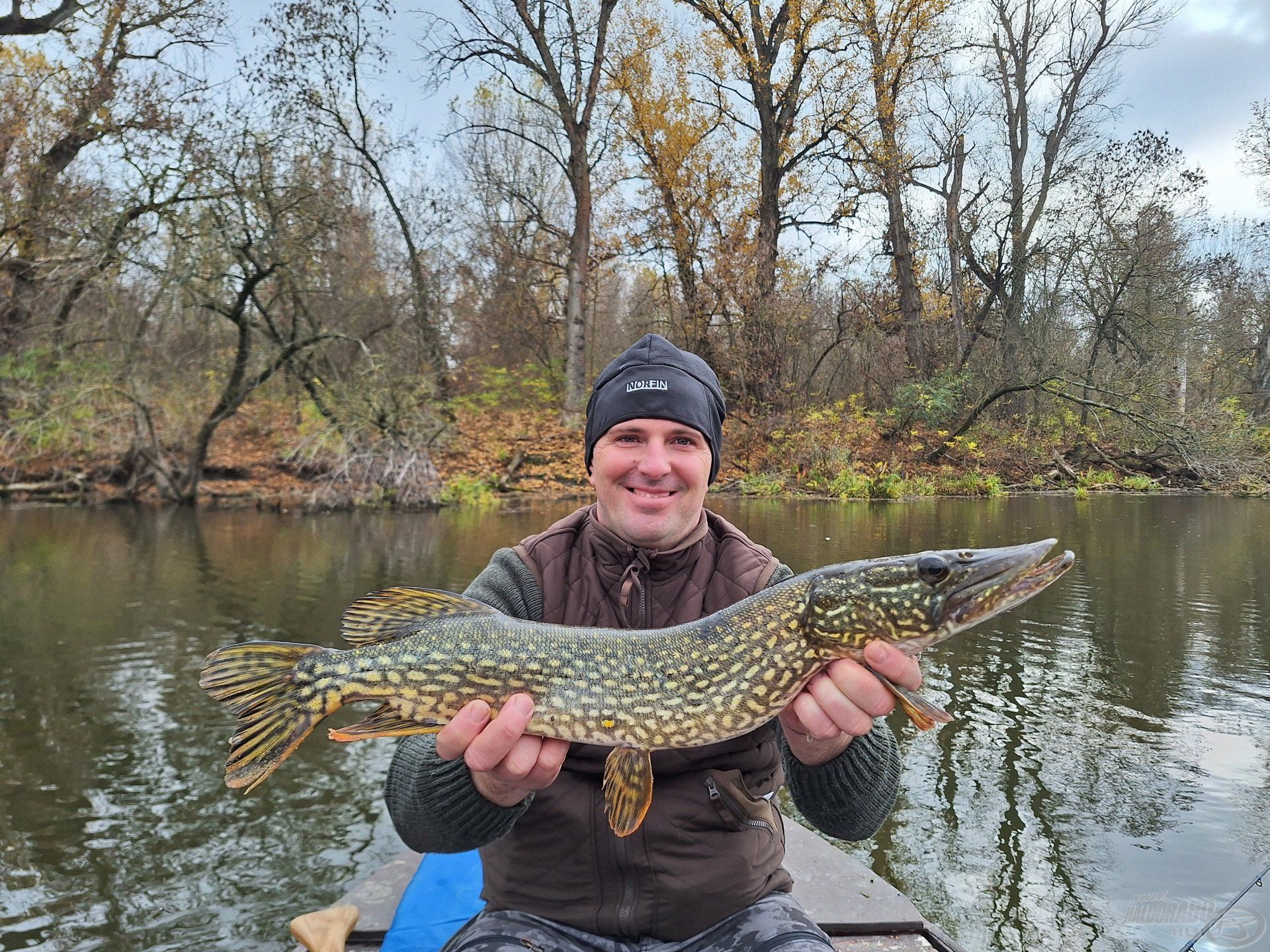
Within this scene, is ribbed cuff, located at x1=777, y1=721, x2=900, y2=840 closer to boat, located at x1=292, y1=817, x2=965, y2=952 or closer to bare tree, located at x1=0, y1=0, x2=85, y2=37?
boat, located at x1=292, y1=817, x2=965, y2=952

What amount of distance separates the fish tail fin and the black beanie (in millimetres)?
987

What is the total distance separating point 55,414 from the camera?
11617mm

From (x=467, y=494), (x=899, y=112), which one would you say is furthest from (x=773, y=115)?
(x=467, y=494)

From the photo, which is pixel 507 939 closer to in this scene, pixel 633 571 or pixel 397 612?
pixel 397 612

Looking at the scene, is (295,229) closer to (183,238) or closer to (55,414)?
(183,238)

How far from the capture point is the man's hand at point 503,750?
5.54 ft

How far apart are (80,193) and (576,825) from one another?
1581 cm

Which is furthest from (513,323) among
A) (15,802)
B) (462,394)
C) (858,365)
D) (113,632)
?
(15,802)

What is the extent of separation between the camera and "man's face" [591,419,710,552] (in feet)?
6.78

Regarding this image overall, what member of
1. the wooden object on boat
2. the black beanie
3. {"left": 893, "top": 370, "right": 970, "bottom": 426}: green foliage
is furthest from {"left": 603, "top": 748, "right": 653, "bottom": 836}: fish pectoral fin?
{"left": 893, "top": 370, "right": 970, "bottom": 426}: green foliage

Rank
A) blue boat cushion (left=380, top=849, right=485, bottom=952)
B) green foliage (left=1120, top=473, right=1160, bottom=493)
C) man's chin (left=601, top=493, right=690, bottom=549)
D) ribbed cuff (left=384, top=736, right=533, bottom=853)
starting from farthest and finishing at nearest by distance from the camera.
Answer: green foliage (left=1120, top=473, right=1160, bottom=493) → blue boat cushion (left=380, top=849, right=485, bottom=952) → man's chin (left=601, top=493, right=690, bottom=549) → ribbed cuff (left=384, top=736, right=533, bottom=853)

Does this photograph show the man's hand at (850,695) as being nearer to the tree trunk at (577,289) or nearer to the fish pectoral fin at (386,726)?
the fish pectoral fin at (386,726)

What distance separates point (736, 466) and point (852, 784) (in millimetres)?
14068

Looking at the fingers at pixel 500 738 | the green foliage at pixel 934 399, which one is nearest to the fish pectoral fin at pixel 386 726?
the fingers at pixel 500 738
